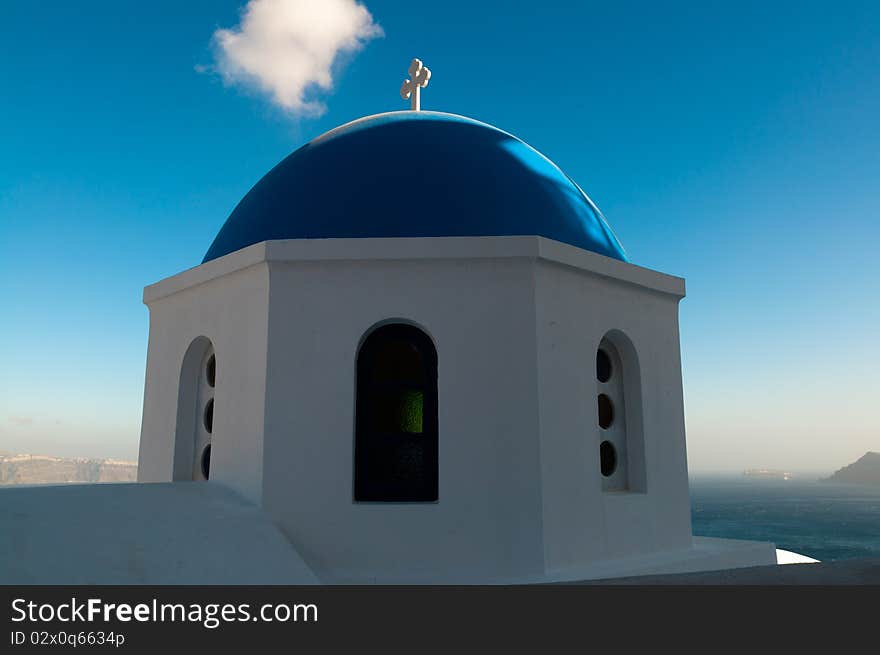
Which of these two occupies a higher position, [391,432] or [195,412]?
[195,412]

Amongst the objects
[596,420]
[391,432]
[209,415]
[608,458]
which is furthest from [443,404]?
[209,415]

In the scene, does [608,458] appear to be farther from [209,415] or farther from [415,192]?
[209,415]

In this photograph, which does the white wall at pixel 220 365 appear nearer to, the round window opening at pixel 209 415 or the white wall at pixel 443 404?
the white wall at pixel 443 404

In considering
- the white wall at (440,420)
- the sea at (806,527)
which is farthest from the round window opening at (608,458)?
the sea at (806,527)

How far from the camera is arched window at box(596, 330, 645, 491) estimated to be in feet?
25.0

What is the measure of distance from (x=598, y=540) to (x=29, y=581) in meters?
4.81

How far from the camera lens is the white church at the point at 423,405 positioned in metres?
6.15

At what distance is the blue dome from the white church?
31 mm

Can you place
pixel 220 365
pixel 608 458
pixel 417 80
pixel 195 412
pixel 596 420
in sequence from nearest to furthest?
pixel 596 420, pixel 220 365, pixel 608 458, pixel 195 412, pixel 417 80

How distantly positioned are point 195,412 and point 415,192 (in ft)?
11.7

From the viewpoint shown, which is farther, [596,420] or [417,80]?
[417,80]

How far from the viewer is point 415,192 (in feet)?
24.0

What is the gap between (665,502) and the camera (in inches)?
302

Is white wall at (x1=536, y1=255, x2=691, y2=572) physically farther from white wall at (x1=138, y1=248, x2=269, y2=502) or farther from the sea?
the sea
